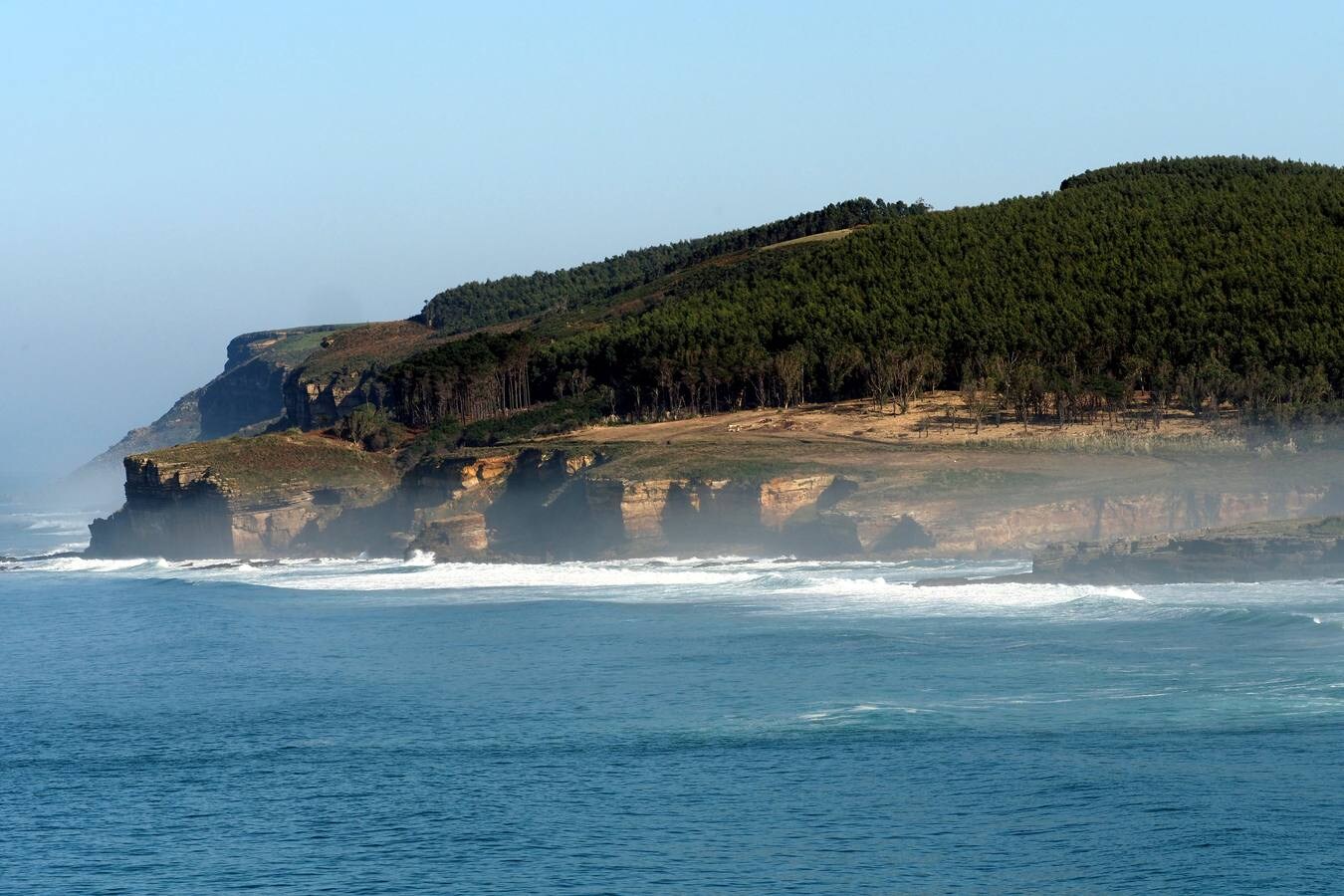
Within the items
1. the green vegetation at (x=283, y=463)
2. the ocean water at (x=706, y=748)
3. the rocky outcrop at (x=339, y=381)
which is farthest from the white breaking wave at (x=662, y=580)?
the rocky outcrop at (x=339, y=381)

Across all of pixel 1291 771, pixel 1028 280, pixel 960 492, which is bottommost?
→ pixel 1291 771

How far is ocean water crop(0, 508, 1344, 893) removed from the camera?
109ft

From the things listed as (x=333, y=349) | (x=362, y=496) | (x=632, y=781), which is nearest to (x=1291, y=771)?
(x=632, y=781)

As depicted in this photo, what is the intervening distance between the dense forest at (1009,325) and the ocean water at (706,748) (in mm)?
40598

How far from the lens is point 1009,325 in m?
119

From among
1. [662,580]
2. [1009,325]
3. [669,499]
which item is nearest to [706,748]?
[662,580]

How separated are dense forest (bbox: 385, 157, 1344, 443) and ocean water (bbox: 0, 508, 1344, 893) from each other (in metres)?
40.6

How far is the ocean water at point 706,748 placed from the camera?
33094 mm

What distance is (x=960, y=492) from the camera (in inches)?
3504

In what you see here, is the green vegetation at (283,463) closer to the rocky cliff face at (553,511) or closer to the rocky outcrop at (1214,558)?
the rocky cliff face at (553,511)

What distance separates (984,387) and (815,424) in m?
12.0

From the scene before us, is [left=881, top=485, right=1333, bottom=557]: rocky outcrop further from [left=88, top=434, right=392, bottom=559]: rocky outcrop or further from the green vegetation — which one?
the green vegetation

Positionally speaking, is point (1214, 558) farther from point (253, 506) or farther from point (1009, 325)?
point (253, 506)

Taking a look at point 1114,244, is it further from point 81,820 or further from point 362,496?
point 81,820
